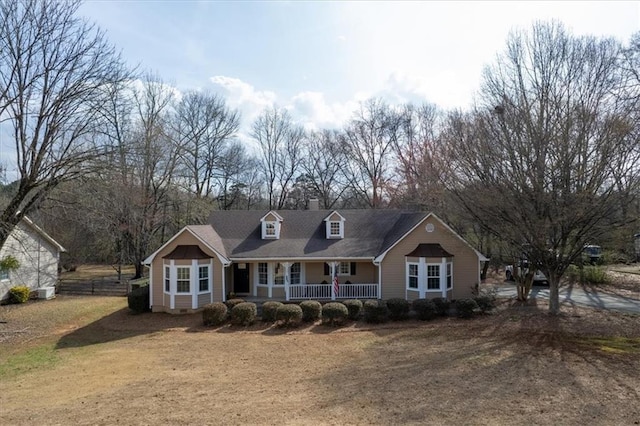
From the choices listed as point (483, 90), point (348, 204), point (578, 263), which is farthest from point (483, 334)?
point (348, 204)

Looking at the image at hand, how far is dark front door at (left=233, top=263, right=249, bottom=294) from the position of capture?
23.9 m

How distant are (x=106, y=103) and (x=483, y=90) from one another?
16.7 m

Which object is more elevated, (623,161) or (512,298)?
(623,161)

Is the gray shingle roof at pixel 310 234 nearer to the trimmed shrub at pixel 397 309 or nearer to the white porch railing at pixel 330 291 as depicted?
the white porch railing at pixel 330 291

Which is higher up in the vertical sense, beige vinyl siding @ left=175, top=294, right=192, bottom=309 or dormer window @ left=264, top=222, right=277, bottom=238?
dormer window @ left=264, top=222, right=277, bottom=238

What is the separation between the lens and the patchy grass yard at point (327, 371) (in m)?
8.70

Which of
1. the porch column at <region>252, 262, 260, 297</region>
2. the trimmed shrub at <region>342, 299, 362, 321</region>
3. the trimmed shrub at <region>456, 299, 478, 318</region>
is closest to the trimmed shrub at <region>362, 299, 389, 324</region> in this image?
the trimmed shrub at <region>342, 299, 362, 321</region>

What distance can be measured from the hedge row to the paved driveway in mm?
6398

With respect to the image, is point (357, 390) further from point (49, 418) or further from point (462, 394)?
point (49, 418)

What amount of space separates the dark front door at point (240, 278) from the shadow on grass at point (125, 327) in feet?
11.6

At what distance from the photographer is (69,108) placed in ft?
60.3

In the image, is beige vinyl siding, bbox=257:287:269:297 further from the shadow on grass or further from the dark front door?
the shadow on grass

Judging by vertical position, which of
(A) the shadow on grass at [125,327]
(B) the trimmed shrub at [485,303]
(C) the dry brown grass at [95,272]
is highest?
(B) the trimmed shrub at [485,303]

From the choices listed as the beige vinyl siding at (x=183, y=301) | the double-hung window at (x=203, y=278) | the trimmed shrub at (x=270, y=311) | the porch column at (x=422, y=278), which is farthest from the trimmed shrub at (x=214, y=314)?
the porch column at (x=422, y=278)
